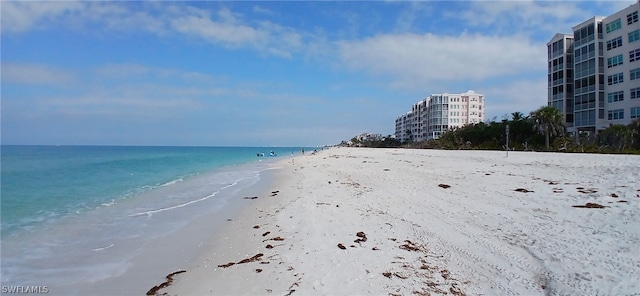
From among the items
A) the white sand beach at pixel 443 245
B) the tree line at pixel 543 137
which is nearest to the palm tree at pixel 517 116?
the tree line at pixel 543 137

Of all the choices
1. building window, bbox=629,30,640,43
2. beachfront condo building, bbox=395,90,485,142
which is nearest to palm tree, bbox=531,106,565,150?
building window, bbox=629,30,640,43

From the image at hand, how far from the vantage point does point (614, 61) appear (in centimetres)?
4138

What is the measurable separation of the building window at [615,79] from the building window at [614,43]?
135 inches

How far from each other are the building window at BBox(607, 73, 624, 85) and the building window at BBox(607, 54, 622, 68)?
128 centimetres

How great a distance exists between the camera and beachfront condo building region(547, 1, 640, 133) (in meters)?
38.9

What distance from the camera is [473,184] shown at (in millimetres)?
12586

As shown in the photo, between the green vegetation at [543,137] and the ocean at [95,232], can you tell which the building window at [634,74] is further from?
the ocean at [95,232]

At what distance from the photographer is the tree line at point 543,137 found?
31.8m

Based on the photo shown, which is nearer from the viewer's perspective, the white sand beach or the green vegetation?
the white sand beach

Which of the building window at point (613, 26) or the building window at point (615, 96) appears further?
the building window at point (613, 26)

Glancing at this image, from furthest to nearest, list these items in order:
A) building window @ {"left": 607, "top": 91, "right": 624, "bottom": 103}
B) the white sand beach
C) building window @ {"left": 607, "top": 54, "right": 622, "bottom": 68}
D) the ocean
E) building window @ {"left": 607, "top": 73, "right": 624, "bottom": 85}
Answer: building window @ {"left": 607, "top": 54, "right": 622, "bottom": 68} → building window @ {"left": 607, "top": 73, "right": 624, "bottom": 85} → building window @ {"left": 607, "top": 91, "right": 624, "bottom": 103} → the ocean → the white sand beach

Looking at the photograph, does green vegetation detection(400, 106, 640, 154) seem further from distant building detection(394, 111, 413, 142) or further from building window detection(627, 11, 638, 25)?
distant building detection(394, 111, 413, 142)

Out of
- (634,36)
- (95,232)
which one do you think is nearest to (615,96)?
(634,36)

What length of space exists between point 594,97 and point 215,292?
53277 mm
